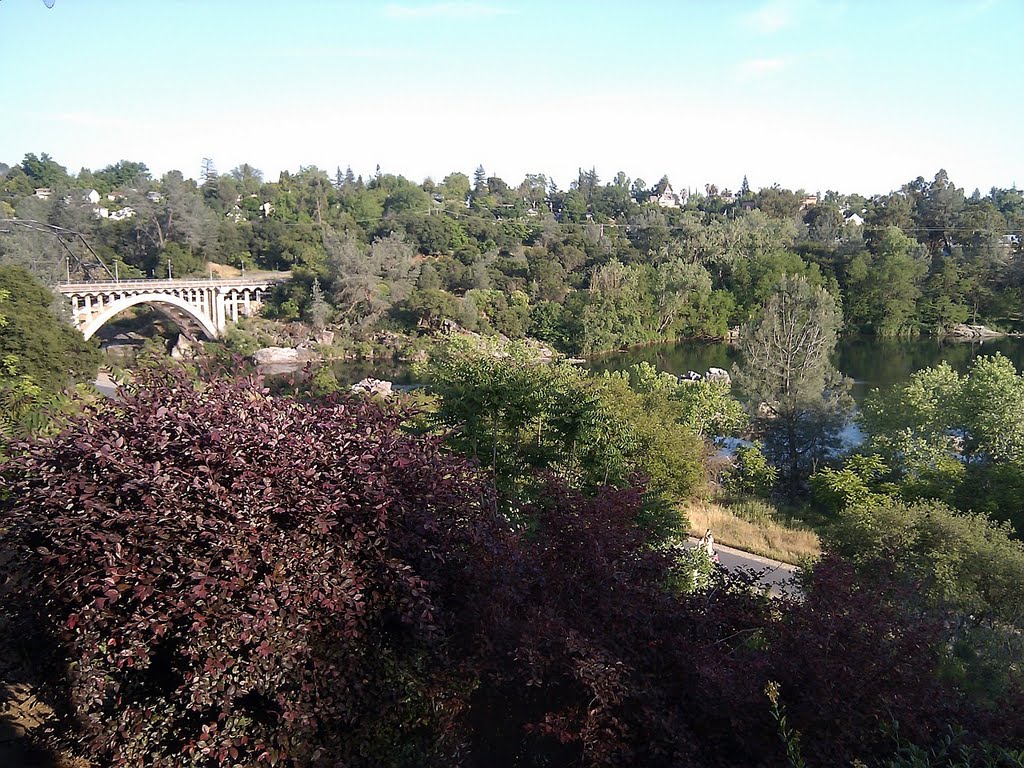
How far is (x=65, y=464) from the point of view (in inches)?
111

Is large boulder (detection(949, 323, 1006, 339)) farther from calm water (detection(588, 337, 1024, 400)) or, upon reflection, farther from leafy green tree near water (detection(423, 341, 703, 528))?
leafy green tree near water (detection(423, 341, 703, 528))

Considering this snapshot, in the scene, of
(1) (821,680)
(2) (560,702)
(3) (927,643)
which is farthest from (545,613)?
(3) (927,643)

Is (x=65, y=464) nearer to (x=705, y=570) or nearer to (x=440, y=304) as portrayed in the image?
(x=705, y=570)

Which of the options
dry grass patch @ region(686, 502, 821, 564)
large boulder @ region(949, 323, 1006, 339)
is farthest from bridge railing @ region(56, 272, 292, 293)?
large boulder @ region(949, 323, 1006, 339)

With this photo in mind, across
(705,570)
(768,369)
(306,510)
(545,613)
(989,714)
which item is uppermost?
(306,510)

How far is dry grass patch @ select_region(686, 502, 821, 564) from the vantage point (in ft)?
30.0

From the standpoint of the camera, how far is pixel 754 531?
10039mm

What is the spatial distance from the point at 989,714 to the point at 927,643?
328 millimetres

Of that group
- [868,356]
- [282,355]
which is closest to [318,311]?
[282,355]

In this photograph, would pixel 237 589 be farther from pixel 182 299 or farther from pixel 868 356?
pixel 868 356

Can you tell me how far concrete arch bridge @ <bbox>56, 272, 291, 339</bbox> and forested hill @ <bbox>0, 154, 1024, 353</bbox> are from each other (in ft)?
3.74

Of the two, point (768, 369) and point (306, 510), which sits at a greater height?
point (306, 510)

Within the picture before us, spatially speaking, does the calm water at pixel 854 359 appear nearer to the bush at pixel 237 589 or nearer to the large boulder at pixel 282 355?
the large boulder at pixel 282 355

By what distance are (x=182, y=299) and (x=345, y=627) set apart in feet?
91.2
